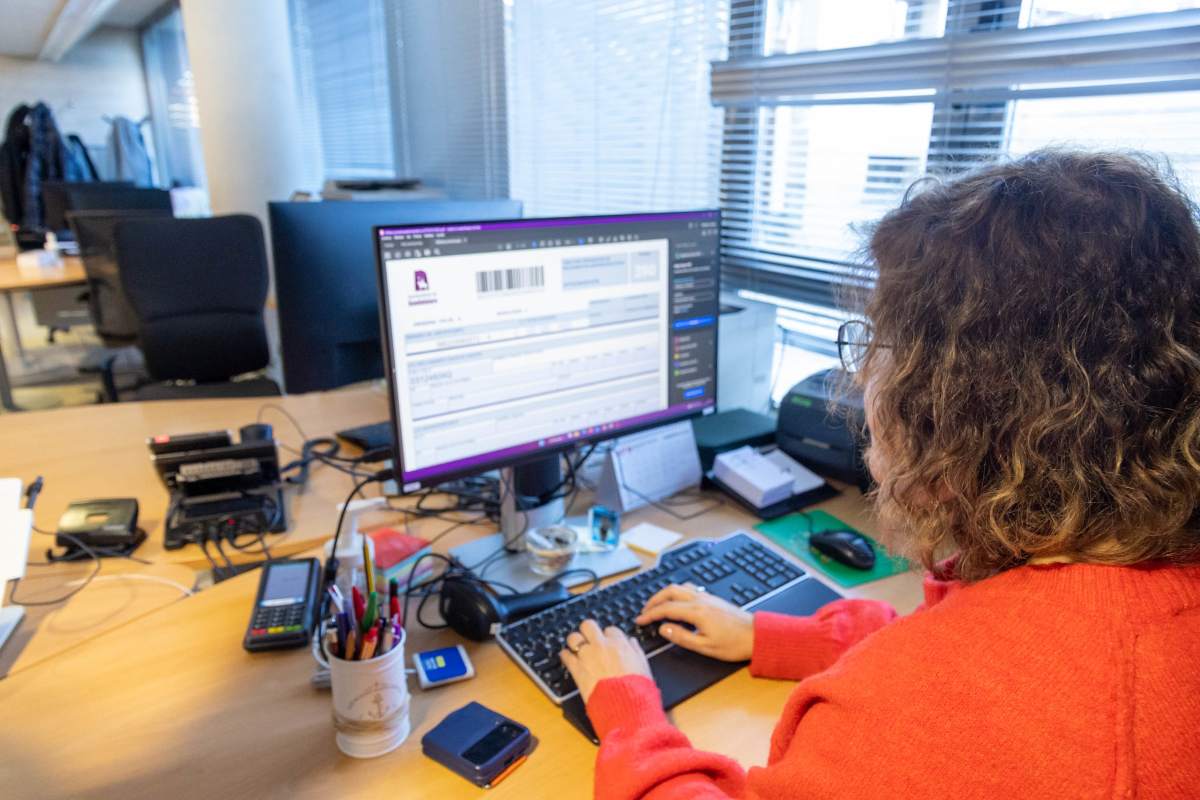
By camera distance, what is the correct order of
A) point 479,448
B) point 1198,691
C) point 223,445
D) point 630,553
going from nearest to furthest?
point 1198,691, point 479,448, point 630,553, point 223,445

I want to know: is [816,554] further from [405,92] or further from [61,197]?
[61,197]

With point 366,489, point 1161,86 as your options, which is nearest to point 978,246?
point 1161,86

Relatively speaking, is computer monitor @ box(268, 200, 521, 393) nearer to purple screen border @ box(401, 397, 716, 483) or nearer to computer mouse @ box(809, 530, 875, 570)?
purple screen border @ box(401, 397, 716, 483)

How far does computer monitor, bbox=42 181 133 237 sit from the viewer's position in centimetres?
451

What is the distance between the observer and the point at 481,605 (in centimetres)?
98

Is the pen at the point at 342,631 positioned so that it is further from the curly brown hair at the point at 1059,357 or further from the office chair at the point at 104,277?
the office chair at the point at 104,277

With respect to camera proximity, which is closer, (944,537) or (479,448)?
(944,537)

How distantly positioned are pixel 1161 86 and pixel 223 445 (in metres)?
1.70

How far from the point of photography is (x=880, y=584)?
1.15 meters

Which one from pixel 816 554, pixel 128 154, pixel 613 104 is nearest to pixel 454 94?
pixel 613 104

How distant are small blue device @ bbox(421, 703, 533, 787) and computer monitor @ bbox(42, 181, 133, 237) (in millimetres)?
4831

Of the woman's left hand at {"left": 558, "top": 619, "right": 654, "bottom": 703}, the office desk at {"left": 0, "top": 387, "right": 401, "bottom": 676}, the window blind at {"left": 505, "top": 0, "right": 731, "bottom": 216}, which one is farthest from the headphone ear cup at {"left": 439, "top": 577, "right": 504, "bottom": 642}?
the window blind at {"left": 505, "top": 0, "right": 731, "bottom": 216}

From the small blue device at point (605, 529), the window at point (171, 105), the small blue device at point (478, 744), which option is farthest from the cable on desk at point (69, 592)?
the window at point (171, 105)

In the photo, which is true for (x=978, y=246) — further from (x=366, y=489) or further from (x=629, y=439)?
(x=366, y=489)
